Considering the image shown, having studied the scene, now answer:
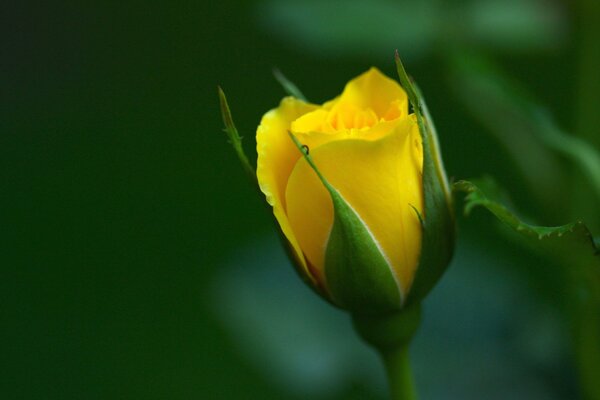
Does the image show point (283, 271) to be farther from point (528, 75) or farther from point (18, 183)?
point (18, 183)

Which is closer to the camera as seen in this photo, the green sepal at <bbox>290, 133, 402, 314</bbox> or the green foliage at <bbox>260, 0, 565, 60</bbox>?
the green sepal at <bbox>290, 133, 402, 314</bbox>

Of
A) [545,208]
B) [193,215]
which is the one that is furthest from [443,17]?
[193,215]

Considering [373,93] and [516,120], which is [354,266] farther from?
[516,120]

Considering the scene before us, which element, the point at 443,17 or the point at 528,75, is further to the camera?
the point at 528,75

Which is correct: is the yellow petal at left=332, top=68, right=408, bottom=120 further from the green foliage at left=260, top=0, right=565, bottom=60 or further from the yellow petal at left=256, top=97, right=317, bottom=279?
the green foliage at left=260, top=0, right=565, bottom=60

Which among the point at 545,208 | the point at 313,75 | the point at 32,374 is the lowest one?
the point at 32,374

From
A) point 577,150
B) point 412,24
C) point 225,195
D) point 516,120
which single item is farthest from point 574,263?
point 225,195

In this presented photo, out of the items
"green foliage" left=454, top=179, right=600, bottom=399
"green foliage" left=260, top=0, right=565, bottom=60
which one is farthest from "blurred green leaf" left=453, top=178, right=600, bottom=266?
"green foliage" left=260, top=0, right=565, bottom=60
